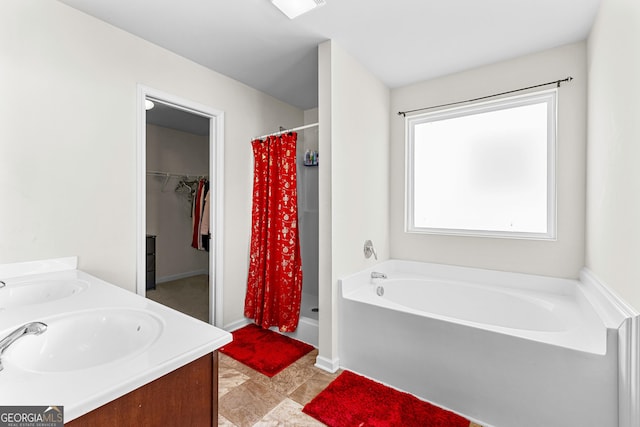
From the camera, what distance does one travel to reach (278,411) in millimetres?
1701

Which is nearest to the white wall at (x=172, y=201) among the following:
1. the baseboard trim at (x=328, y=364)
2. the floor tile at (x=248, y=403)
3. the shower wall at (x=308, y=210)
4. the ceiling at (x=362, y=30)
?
the ceiling at (x=362, y=30)

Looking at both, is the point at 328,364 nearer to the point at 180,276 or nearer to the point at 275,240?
the point at 275,240

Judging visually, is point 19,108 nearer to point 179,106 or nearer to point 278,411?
point 179,106

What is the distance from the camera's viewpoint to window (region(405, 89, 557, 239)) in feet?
7.70

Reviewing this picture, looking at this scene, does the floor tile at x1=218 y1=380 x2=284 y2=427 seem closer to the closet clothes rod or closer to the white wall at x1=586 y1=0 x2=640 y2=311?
the white wall at x1=586 y1=0 x2=640 y2=311

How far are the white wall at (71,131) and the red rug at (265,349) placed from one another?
96cm

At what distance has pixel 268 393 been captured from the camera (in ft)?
6.11

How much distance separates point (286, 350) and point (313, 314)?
54 cm

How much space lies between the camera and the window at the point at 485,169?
92.4 inches

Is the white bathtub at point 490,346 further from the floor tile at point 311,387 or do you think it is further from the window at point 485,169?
the window at point 485,169

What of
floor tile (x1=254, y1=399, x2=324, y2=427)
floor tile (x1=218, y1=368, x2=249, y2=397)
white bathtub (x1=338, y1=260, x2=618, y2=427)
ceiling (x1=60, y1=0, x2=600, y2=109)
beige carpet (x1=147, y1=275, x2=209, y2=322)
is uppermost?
ceiling (x1=60, y1=0, x2=600, y2=109)

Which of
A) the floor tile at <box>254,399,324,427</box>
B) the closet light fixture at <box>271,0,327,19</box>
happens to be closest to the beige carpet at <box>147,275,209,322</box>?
the floor tile at <box>254,399,324,427</box>

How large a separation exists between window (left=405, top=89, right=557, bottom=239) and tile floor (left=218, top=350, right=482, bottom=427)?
5.29 feet

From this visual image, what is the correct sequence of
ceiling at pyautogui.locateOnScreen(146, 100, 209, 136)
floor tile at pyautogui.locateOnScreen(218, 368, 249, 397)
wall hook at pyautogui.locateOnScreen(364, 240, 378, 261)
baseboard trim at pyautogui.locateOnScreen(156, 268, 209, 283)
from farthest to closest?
baseboard trim at pyautogui.locateOnScreen(156, 268, 209, 283) → ceiling at pyautogui.locateOnScreen(146, 100, 209, 136) → wall hook at pyautogui.locateOnScreen(364, 240, 378, 261) → floor tile at pyautogui.locateOnScreen(218, 368, 249, 397)
